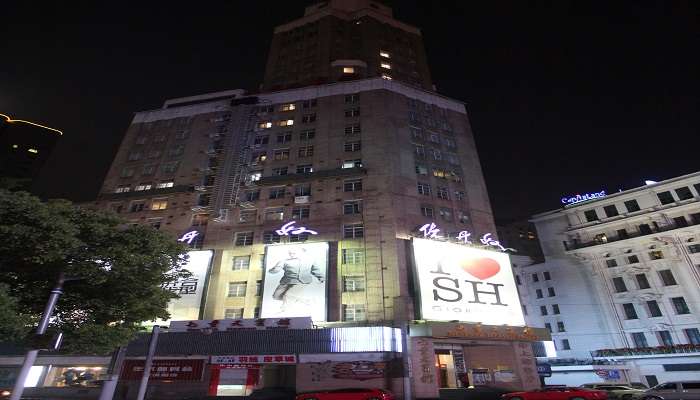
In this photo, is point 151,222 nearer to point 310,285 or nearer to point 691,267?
point 310,285

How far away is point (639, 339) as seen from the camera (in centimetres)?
4934

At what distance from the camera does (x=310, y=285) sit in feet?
114

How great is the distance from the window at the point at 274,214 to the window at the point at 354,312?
42.6 ft

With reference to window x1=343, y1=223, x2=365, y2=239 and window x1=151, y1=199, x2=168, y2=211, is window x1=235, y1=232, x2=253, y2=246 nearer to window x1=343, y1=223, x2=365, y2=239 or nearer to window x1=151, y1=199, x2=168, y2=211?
window x1=343, y1=223, x2=365, y2=239

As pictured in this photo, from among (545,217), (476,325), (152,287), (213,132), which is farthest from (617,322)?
(213,132)

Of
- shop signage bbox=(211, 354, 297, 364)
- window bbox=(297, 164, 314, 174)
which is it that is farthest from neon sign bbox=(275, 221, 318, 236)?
shop signage bbox=(211, 354, 297, 364)

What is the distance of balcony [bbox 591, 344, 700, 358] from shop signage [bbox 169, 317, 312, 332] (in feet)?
140

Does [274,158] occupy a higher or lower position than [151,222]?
higher

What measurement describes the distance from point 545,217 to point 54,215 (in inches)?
2600

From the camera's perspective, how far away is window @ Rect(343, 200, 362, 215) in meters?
40.9

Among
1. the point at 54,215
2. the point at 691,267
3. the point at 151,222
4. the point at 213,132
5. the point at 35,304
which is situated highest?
the point at 213,132

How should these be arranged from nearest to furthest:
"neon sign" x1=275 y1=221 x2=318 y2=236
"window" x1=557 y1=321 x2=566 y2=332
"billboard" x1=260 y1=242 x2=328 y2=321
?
1. "billboard" x1=260 y1=242 x2=328 y2=321
2. "neon sign" x1=275 y1=221 x2=318 y2=236
3. "window" x1=557 y1=321 x2=566 y2=332

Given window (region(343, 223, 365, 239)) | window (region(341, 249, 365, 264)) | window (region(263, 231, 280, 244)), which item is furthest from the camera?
window (region(263, 231, 280, 244))

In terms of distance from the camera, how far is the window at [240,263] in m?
39.2
